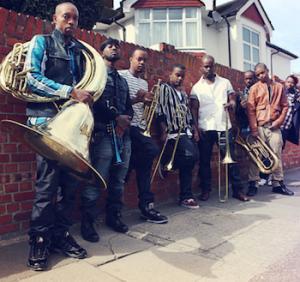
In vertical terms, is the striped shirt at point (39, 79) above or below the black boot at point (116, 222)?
above

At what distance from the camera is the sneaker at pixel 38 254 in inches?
109

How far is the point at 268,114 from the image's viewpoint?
5719 mm

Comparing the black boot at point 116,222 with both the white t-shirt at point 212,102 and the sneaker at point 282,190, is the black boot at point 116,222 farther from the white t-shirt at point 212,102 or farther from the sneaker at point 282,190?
the sneaker at point 282,190

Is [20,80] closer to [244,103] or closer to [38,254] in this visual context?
[38,254]

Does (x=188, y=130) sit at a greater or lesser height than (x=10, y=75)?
lesser

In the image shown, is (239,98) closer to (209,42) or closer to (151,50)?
(151,50)

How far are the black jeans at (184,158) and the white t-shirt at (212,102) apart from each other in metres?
0.48

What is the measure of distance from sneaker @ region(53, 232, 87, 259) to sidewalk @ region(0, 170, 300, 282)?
0.21 ft

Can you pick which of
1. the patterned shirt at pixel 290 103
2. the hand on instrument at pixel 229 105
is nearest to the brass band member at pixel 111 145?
the hand on instrument at pixel 229 105

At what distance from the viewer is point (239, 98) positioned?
5.90m

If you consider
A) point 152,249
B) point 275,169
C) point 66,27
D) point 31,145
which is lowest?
point 152,249

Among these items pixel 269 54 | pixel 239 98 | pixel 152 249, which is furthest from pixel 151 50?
pixel 269 54

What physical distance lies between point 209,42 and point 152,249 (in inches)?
702

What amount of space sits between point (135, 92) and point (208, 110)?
1.44 metres
